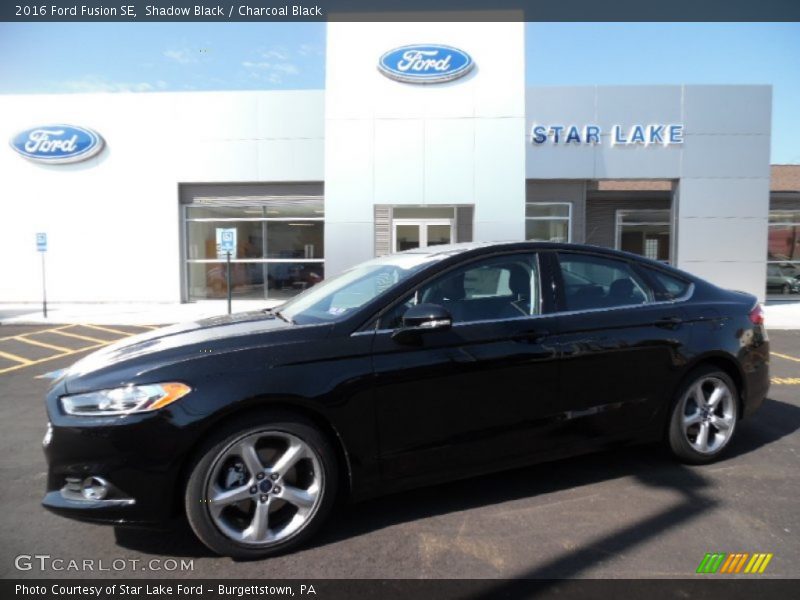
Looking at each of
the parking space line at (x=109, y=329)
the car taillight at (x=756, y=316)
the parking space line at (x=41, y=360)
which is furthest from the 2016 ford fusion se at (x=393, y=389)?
the parking space line at (x=109, y=329)

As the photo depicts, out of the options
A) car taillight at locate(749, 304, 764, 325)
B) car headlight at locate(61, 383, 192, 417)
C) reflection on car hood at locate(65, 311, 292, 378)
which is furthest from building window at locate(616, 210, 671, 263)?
car headlight at locate(61, 383, 192, 417)

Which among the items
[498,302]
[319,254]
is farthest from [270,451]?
[319,254]

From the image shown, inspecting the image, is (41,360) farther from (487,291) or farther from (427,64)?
(427,64)

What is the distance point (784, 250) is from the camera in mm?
18781

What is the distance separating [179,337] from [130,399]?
0.61m

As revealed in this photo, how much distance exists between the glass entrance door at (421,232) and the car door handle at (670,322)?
1149 centimetres

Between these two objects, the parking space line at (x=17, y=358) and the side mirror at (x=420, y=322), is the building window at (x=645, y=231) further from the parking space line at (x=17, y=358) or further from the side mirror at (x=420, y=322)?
the side mirror at (x=420, y=322)

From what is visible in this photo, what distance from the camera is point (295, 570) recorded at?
2.59 meters

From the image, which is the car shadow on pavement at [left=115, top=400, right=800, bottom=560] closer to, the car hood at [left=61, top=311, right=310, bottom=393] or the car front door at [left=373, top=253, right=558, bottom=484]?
the car front door at [left=373, top=253, right=558, bottom=484]

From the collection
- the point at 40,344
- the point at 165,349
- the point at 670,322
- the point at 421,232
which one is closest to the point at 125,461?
the point at 165,349

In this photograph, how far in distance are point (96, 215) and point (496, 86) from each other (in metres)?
12.7

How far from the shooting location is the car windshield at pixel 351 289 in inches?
125
